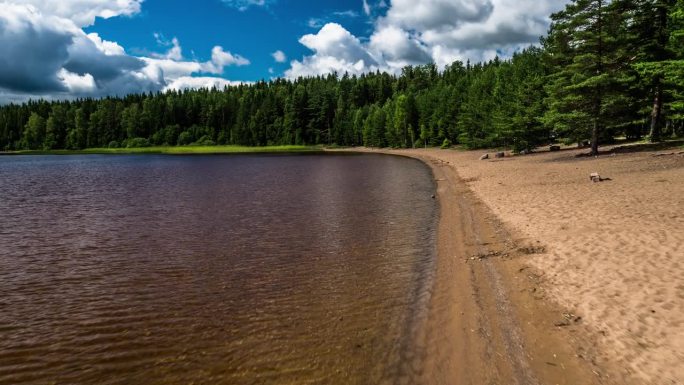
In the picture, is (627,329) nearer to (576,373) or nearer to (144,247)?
(576,373)

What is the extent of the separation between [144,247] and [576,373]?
56.6 ft

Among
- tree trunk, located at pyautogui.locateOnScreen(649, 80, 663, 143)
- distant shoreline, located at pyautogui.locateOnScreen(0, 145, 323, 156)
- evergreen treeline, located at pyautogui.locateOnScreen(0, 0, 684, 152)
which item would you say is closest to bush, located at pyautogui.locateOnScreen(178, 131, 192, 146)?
A: evergreen treeline, located at pyautogui.locateOnScreen(0, 0, 684, 152)

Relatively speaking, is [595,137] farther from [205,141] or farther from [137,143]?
[137,143]

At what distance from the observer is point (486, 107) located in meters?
82.6

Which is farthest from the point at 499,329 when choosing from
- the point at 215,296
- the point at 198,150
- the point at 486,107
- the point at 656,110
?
the point at 198,150

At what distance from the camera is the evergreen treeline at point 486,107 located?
41438mm

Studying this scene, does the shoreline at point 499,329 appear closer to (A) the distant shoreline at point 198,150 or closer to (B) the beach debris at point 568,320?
(B) the beach debris at point 568,320

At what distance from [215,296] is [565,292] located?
33.9ft

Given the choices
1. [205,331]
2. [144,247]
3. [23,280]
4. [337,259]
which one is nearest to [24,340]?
[205,331]

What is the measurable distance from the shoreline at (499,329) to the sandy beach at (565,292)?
28 mm

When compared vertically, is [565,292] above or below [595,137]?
below

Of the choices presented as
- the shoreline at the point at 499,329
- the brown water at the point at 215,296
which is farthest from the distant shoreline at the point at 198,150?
the shoreline at the point at 499,329

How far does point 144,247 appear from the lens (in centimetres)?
1861

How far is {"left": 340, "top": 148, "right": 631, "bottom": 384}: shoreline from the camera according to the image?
324 inches
